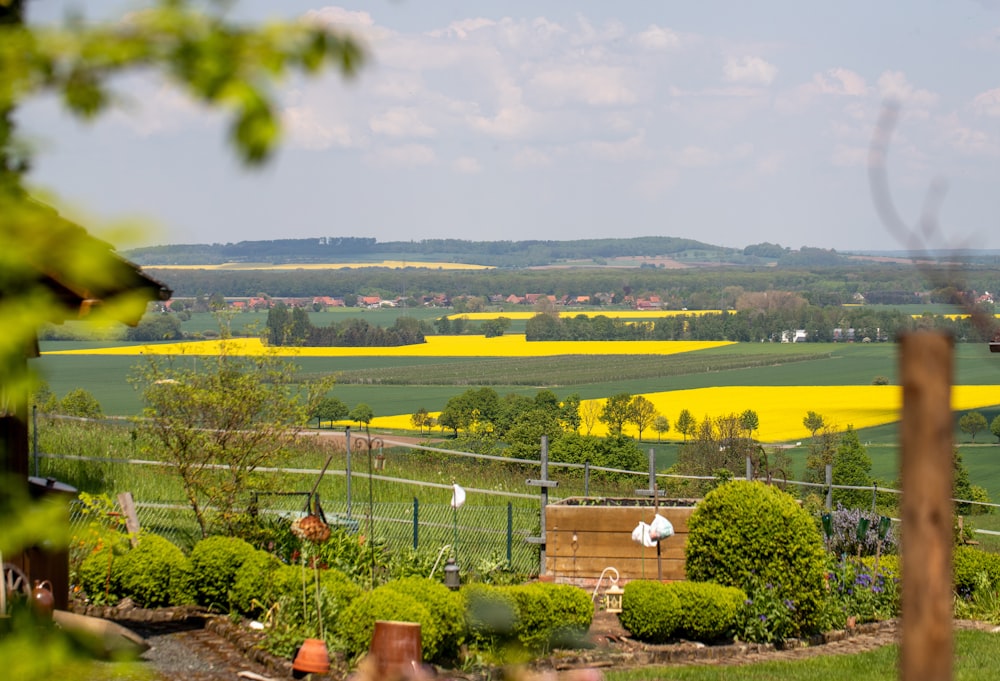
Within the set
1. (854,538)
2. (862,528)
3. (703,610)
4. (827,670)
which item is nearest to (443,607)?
(703,610)

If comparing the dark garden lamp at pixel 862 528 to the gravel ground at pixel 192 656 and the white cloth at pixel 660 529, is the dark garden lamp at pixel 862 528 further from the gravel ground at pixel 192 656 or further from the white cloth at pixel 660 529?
the gravel ground at pixel 192 656

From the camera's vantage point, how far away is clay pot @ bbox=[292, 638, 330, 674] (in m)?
8.08

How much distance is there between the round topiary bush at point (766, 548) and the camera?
1041 centimetres

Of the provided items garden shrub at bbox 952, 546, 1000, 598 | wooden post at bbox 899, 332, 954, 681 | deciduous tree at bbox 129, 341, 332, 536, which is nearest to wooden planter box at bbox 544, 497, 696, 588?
deciduous tree at bbox 129, 341, 332, 536

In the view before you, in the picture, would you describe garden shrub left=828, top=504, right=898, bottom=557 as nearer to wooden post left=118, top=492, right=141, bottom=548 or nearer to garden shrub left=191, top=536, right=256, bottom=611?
garden shrub left=191, top=536, right=256, bottom=611

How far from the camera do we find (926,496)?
2.10 m

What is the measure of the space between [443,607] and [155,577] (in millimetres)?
2687

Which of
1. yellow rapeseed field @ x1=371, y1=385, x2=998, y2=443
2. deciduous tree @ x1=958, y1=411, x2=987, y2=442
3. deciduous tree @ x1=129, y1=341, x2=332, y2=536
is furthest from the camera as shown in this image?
yellow rapeseed field @ x1=371, y1=385, x2=998, y2=443

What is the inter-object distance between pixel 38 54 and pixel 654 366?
67.2 meters

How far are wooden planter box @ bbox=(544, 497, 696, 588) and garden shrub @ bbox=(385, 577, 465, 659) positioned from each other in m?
3.27

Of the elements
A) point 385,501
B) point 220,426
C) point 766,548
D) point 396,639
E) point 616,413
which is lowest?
point 616,413

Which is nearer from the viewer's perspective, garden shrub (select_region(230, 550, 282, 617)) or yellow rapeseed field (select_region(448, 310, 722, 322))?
garden shrub (select_region(230, 550, 282, 617))

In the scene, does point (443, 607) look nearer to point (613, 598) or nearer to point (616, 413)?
point (613, 598)

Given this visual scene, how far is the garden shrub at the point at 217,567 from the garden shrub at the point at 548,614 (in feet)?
7.38
